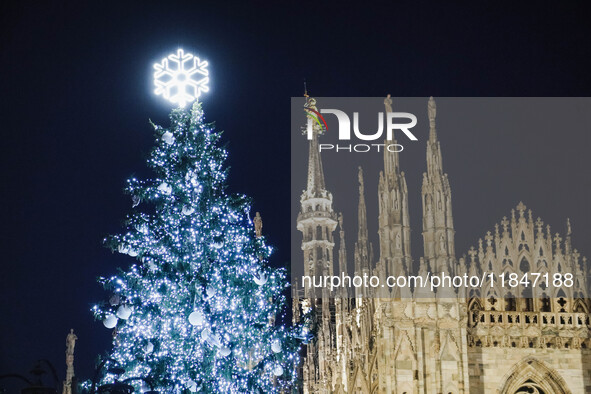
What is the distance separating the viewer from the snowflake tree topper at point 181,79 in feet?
50.7

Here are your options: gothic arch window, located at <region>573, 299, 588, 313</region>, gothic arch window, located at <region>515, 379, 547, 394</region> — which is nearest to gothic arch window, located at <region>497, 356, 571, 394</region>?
gothic arch window, located at <region>515, 379, 547, 394</region>

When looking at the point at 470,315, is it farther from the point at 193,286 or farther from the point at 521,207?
the point at 193,286

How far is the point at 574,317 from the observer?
859 inches

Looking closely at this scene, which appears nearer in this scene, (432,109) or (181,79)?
(181,79)

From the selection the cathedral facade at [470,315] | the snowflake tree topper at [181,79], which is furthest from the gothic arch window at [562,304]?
the snowflake tree topper at [181,79]

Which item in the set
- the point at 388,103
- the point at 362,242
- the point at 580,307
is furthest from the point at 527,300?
the point at 362,242

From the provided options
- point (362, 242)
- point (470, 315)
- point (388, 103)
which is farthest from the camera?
point (362, 242)

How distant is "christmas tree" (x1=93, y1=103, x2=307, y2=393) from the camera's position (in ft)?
47.2

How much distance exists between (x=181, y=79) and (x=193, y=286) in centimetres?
393

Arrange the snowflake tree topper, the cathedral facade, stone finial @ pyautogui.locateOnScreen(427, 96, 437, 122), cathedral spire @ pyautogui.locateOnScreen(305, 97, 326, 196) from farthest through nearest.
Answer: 1. cathedral spire @ pyautogui.locateOnScreen(305, 97, 326, 196)
2. stone finial @ pyautogui.locateOnScreen(427, 96, 437, 122)
3. the cathedral facade
4. the snowflake tree topper

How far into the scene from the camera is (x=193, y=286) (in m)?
14.6

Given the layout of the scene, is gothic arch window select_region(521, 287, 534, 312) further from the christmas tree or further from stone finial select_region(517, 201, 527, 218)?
the christmas tree

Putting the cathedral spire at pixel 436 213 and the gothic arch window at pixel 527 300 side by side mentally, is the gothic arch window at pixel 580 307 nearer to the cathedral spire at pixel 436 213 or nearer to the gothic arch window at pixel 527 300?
the gothic arch window at pixel 527 300

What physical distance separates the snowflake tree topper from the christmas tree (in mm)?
285
